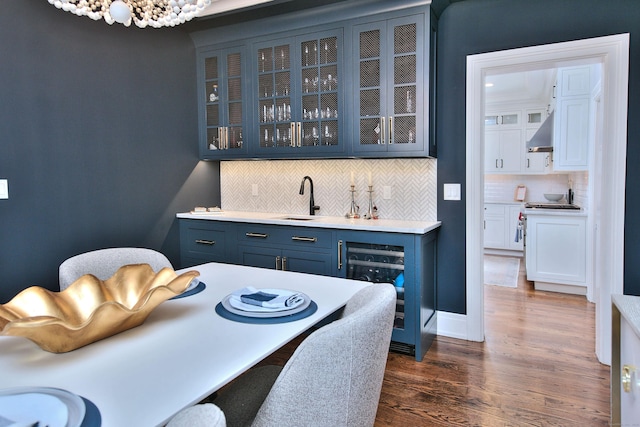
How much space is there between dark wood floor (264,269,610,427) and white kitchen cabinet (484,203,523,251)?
3232 millimetres

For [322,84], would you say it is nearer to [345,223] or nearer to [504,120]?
[345,223]

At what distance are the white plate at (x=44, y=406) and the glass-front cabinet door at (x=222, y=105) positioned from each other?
2972 mm

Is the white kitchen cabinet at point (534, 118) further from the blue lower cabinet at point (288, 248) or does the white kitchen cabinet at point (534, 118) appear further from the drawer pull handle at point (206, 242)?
the drawer pull handle at point (206, 242)

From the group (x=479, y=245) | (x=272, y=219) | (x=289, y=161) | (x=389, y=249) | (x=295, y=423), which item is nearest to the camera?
(x=295, y=423)

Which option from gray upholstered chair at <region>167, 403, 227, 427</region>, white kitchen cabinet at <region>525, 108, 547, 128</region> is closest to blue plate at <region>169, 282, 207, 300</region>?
gray upholstered chair at <region>167, 403, 227, 427</region>

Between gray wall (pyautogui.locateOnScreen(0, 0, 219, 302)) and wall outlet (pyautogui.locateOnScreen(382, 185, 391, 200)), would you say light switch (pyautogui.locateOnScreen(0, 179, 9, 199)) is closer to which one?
gray wall (pyautogui.locateOnScreen(0, 0, 219, 302))

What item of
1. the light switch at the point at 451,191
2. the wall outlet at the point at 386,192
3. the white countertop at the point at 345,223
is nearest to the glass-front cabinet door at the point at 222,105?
the white countertop at the point at 345,223

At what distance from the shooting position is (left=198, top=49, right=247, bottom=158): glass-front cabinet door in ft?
11.9

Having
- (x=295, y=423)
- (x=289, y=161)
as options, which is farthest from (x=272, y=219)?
(x=295, y=423)

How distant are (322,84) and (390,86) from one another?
557 mm

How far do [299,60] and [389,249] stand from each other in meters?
1.69

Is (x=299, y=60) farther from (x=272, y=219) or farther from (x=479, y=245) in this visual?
(x=479, y=245)

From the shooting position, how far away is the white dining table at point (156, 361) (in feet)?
2.60

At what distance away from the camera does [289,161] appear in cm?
382
